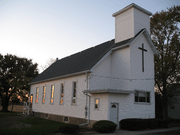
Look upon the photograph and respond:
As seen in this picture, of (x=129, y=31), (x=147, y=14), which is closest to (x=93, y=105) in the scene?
(x=129, y=31)

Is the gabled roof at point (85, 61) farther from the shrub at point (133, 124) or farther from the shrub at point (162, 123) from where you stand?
the shrub at point (162, 123)

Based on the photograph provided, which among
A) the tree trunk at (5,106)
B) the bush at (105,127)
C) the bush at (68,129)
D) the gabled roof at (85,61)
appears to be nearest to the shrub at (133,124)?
the bush at (105,127)

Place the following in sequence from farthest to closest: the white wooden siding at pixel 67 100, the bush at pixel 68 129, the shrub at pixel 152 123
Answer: the white wooden siding at pixel 67 100, the shrub at pixel 152 123, the bush at pixel 68 129

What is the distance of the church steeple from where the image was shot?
18453 millimetres

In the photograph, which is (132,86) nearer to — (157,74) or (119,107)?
(119,107)

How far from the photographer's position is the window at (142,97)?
1719cm

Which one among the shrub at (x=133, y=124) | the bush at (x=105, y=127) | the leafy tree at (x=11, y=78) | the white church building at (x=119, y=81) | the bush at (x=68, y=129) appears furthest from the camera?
the leafy tree at (x=11, y=78)

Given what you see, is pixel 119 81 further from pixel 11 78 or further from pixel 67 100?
pixel 11 78

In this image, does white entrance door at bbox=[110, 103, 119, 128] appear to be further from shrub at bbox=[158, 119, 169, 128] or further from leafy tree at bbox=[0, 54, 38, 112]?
leafy tree at bbox=[0, 54, 38, 112]

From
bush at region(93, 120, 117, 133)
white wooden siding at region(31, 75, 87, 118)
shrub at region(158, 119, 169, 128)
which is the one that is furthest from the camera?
white wooden siding at region(31, 75, 87, 118)

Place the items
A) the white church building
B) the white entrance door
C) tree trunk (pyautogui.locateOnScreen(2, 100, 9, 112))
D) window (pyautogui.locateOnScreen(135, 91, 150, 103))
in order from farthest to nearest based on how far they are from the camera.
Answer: tree trunk (pyautogui.locateOnScreen(2, 100, 9, 112))
window (pyautogui.locateOnScreen(135, 91, 150, 103))
the white church building
the white entrance door

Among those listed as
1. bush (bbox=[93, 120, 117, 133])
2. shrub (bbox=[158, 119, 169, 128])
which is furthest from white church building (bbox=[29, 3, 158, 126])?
bush (bbox=[93, 120, 117, 133])

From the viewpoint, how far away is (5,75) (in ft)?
123

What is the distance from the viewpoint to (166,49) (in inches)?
1017
